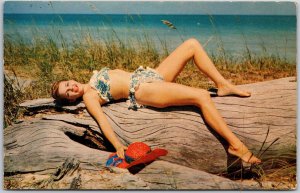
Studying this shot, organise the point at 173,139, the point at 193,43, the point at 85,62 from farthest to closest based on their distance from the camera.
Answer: the point at 85,62 → the point at 193,43 → the point at 173,139

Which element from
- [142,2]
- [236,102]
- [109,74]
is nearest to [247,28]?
[236,102]

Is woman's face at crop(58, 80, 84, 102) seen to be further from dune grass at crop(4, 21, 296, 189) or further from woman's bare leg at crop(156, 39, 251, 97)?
woman's bare leg at crop(156, 39, 251, 97)

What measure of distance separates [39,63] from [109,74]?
72 centimetres

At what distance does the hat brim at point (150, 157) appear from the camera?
149 inches

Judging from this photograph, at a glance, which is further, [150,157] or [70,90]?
[70,90]

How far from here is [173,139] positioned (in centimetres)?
387

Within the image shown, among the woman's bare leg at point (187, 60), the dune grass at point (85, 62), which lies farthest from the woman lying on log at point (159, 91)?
the dune grass at point (85, 62)

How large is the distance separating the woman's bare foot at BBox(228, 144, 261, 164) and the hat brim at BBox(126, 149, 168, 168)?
563mm

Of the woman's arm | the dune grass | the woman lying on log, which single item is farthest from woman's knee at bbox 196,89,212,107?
the woman's arm

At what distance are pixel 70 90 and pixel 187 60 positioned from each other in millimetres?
1056

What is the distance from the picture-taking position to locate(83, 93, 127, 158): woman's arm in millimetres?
3847

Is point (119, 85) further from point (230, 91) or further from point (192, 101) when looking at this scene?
point (230, 91)

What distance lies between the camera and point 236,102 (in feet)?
12.6

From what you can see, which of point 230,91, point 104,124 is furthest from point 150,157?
point 230,91
